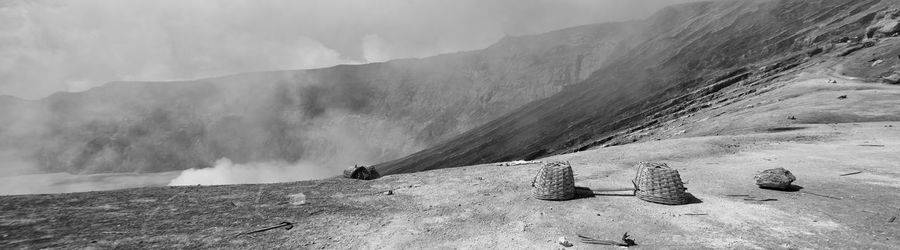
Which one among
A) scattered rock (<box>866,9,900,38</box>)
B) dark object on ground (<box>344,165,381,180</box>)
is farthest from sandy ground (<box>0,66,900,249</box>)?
scattered rock (<box>866,9,900,38</box>)

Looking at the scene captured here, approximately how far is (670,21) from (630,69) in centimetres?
5875

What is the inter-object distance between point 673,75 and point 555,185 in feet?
277

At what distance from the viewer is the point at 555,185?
13.3 metres

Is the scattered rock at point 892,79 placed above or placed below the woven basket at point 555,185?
above

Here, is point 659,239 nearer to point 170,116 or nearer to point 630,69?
point 630,69

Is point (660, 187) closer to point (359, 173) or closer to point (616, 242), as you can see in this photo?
point (616, 242)

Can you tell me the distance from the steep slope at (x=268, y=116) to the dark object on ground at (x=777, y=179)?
126 meters

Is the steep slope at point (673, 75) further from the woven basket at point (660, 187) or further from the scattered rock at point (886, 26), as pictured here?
the woven basket at point (660, 187)

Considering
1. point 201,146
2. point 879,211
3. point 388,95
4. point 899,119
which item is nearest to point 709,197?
point 879,211

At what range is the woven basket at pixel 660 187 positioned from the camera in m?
12.5

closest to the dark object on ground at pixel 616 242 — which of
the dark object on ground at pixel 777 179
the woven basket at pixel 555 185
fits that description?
the woven basket at pixel 555 185

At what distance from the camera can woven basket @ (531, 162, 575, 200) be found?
13297mm

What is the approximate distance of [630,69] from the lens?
10812 centimetres

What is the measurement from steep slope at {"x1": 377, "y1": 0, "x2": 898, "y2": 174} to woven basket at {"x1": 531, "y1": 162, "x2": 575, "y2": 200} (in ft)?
132
